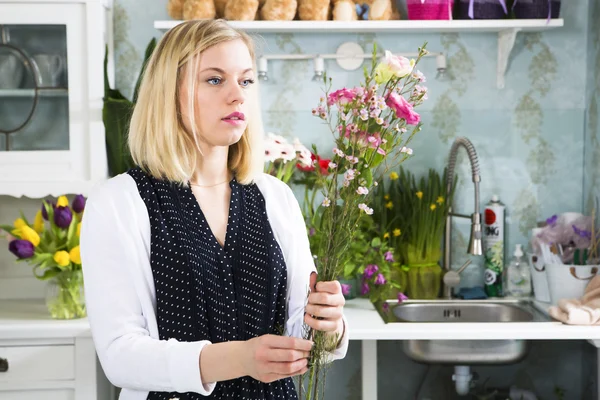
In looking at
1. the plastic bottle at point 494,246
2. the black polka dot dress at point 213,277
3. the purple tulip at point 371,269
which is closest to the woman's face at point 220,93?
the black polka dot dress at point 213,277

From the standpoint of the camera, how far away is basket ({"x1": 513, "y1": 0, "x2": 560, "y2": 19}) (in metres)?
2.57

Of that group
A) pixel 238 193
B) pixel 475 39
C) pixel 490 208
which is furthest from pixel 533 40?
pixel 238 193

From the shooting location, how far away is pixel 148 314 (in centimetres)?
134

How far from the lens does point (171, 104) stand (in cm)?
136

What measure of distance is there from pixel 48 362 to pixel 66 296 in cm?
21

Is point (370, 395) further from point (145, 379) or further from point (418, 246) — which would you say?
point (145, 379)

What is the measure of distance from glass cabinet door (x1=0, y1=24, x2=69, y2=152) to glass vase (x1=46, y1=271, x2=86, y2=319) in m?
0.43

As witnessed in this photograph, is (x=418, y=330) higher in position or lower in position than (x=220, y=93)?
lower

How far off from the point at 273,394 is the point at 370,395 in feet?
3.38

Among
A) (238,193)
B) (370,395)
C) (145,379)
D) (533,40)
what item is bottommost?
(370,395)

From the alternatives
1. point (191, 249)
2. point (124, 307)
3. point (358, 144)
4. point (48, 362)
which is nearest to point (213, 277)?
point (191, 249)

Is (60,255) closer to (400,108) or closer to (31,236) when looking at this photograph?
(31,236)

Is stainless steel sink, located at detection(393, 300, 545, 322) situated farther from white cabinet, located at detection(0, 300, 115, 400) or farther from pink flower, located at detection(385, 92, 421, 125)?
pink flower, located at detection(385, 92, 421, 125)

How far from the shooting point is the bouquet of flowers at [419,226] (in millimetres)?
2682
